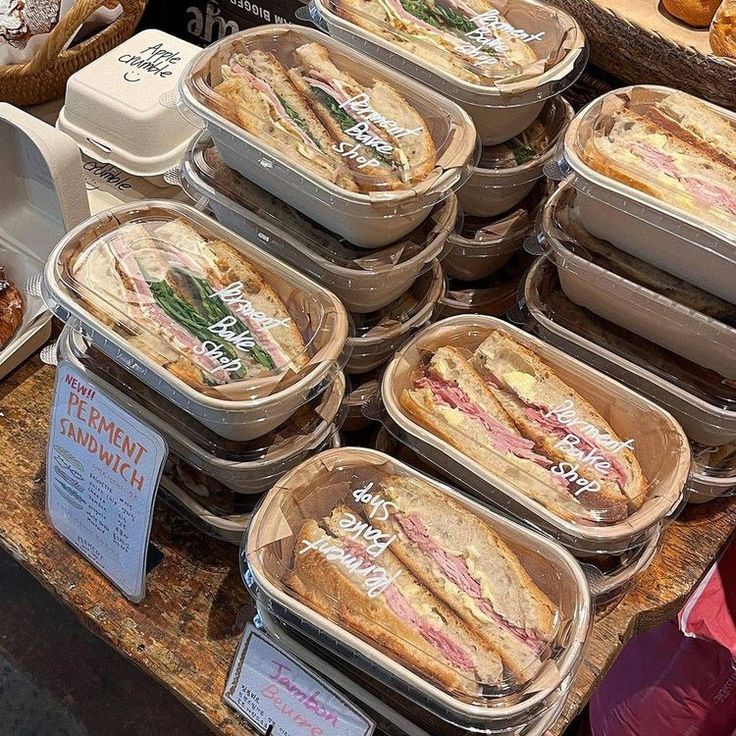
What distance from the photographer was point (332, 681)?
1.17 metres

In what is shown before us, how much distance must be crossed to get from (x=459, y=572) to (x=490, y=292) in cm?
83

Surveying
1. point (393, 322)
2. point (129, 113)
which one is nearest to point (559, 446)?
point (393, 322)

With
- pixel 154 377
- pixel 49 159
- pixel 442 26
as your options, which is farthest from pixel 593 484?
pixel 49 159

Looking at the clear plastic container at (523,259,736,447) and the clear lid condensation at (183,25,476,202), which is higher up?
the clear lid condensation at (183,25,476,202)

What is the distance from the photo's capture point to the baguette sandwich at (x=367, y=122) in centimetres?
140

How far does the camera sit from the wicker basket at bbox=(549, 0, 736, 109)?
1.61m

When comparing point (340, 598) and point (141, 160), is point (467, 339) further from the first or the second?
point (141, 160)

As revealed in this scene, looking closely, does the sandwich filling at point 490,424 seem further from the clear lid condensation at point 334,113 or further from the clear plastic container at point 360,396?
the clear lid condensation at point 334,113

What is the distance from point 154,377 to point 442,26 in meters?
0.91

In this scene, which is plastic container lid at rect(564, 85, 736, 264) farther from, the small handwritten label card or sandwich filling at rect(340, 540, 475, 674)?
the small handwritten label card

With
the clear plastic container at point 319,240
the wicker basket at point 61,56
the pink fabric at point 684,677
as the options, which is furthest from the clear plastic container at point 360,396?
the wicker basket at point 61,56

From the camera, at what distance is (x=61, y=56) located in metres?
2.10

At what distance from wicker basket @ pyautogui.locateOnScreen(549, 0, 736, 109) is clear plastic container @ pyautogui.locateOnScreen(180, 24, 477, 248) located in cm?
46

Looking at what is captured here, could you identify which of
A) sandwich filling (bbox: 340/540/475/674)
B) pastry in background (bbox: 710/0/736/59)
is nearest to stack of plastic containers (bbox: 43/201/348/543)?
sandwich filling (bbox: 340/540/475/674)
